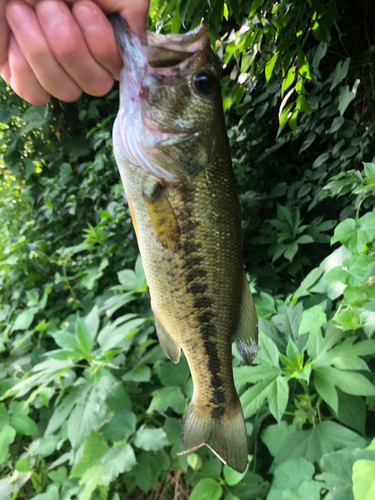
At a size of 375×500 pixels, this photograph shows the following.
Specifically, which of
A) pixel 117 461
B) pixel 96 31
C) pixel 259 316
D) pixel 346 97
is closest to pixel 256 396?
pixel 259 316

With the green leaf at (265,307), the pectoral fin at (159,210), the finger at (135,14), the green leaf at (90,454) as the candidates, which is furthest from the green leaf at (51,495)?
the finger at (135,14)

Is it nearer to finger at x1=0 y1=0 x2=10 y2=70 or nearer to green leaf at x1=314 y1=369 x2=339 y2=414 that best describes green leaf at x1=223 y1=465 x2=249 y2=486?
green leaf at x1=314 y1=369 x2=339 y2=414

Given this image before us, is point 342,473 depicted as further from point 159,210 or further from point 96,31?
point 96,31

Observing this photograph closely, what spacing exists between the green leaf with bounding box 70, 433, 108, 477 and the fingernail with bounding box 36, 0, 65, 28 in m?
1.36

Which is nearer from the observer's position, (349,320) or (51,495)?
(349,320)

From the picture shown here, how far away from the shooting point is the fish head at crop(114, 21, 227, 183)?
1.95 feet

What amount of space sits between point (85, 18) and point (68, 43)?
5cm

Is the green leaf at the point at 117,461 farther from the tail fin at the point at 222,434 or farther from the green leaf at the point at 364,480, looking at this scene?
the green leaf at the point at 364,480

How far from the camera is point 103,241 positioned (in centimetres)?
207

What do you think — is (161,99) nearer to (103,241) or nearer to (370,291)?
(370,291)

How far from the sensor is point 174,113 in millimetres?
625

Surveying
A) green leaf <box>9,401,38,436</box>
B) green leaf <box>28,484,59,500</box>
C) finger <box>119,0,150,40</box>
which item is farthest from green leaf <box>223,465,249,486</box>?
finger <box>119,0,150,40</box>

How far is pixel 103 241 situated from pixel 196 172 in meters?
1.56

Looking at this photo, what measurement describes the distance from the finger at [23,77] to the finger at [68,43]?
0.08m
